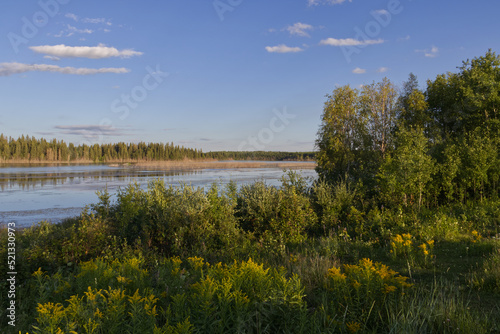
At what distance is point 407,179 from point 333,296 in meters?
10.1

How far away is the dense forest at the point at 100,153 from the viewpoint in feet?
276

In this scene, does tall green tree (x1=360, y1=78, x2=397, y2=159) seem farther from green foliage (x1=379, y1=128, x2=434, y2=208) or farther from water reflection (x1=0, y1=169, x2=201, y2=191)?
water reflection (x1=0, y1=169, x2=201, y2=191)

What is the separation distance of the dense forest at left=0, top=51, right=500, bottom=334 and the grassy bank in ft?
0.09

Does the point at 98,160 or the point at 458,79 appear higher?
the point at 458,79

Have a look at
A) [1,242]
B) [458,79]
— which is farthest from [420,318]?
[458,79]

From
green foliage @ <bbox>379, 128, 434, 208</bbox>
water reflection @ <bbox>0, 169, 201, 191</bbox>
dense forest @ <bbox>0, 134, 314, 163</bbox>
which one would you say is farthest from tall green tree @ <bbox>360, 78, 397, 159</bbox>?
dense forest @ <bbox>0, 134, 314, 163</bbox>

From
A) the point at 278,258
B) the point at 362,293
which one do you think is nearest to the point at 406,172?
the point at 278,258

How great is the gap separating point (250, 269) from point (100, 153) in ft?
364

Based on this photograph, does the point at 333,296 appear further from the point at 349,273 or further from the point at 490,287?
the point at 490,287

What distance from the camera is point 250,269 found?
3.44 metres

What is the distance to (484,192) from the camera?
14.7m

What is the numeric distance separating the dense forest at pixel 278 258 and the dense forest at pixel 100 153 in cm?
6945

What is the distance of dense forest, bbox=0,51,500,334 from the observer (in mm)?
2906

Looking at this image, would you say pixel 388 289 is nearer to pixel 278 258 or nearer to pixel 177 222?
pixel 278 258
